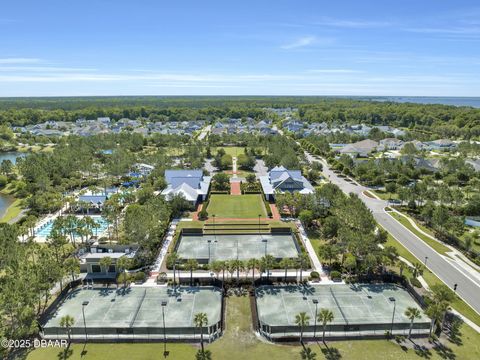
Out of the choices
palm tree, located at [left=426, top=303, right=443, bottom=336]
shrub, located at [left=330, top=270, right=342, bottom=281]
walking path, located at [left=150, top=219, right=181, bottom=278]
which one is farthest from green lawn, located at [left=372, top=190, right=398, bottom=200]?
walking path, located at [left=150, top=219, right=181, bottom=278]

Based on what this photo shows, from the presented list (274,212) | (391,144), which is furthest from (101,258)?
(391,144)

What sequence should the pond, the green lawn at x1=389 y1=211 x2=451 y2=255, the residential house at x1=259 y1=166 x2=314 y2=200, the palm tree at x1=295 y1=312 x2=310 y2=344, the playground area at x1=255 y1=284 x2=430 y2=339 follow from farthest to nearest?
the residential house at x1=259 y1=166 x2=314 y2=200 → the pond → the green lawn at x1=389 y1=211 x2=451 y2=255 → the playground area at x1=255 y1=284 x2=430 y2=339 → the palm tree at x1=295 y1=312 x2=310 y2=344

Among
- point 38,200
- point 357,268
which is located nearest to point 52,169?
point 38,200

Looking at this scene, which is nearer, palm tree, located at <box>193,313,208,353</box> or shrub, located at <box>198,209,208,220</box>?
palm tree, located at <box>193,313,208,353</box>

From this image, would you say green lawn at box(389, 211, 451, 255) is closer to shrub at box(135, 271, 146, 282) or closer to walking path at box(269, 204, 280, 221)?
walking path at box(269, 204, 280, 221)

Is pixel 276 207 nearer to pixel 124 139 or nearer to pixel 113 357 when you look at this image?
pixel 113 357

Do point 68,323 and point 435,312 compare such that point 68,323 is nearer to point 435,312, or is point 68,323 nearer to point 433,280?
point 435,312

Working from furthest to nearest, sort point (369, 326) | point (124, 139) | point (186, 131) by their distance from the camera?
point (186, 131), point (124, 139), point (369, 326)
